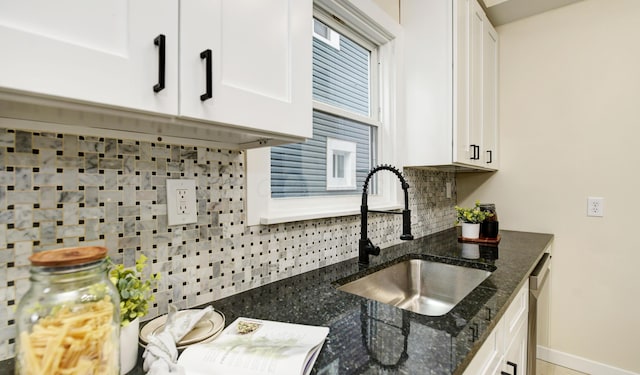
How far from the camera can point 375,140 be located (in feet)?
6.11

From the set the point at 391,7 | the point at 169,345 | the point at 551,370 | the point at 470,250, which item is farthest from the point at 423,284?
the point at 391,7

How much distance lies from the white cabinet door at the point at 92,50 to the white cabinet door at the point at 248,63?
0.04 m

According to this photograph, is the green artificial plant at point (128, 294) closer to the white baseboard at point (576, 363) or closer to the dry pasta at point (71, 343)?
the dry pasta at point (71, 343)

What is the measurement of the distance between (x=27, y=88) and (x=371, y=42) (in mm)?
1755

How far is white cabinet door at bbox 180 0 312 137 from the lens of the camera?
1.92 feet

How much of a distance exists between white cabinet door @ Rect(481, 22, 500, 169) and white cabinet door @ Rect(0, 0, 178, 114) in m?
2.11

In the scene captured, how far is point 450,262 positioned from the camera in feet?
4.91

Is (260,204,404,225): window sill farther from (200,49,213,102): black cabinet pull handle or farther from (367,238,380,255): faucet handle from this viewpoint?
(200,49,213,102): black cabinet pull handle

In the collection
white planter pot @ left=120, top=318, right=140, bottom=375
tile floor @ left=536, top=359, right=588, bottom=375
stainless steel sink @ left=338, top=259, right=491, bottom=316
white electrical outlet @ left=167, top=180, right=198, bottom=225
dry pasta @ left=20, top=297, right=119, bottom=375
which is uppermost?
white electrical outlet @ left=167, top=180, right=198, bottom=225

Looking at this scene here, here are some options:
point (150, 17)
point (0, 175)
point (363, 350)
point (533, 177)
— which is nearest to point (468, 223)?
point (533, 177)

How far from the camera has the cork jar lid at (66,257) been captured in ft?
1.44

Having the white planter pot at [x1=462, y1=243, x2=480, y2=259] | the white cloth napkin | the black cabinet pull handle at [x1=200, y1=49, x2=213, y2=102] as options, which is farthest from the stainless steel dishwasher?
the black cabinet pull handle at [x1=200, y1=49, x2=213, y2=102]

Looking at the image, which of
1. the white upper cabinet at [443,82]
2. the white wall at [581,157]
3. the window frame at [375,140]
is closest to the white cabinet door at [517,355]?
the window frame at [375,140]

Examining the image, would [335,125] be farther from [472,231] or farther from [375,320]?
[472,231]
